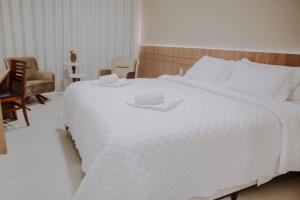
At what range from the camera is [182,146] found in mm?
1404

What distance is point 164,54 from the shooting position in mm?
4465

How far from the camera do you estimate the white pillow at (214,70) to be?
2.84 meters

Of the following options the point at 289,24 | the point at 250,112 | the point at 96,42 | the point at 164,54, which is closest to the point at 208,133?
the point at 250,112

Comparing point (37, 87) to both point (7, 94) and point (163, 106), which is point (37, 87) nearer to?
point (7, 94)

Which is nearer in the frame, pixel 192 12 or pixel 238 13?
pixel 238 13

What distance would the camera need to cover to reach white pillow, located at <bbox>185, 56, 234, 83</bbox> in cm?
284

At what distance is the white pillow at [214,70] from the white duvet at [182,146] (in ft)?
2.40

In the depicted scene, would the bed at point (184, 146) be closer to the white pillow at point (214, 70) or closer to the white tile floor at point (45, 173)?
the white tile floor at point (45, 173)

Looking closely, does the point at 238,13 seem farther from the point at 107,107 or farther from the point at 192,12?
the point at 107,107

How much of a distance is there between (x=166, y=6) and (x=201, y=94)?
8.51ft

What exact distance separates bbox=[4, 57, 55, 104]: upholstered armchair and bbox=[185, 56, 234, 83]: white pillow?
2.60 m

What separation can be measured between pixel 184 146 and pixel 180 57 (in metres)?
2.76

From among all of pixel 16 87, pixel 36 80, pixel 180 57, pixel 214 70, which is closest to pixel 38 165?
pixel 16 87

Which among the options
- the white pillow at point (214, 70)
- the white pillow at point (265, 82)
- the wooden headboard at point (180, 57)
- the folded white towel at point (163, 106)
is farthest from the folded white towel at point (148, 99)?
the wooden headboard at point (180, 57)
